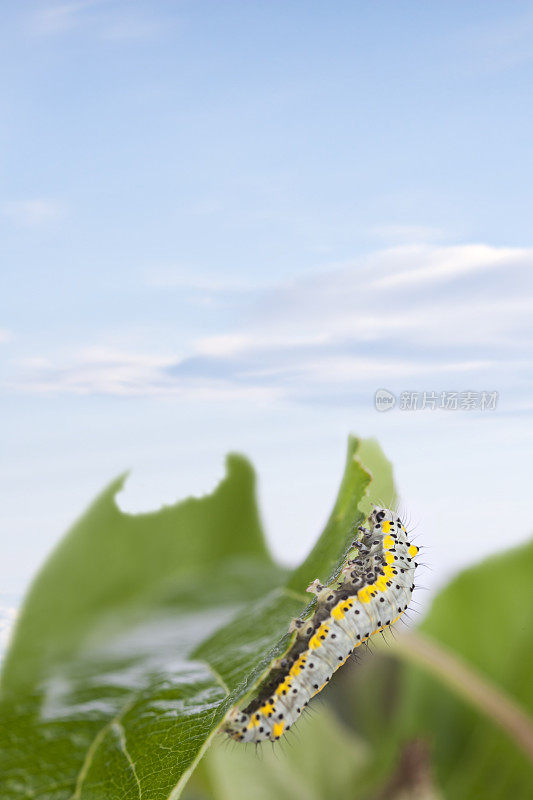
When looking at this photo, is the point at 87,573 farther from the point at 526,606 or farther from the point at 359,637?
the point at 526,606

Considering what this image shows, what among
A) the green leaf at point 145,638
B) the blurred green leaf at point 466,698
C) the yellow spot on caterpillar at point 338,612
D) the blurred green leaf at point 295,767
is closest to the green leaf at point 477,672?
the blurred green leaf at point 466,698

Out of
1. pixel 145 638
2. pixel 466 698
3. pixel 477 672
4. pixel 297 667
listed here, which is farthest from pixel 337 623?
pixel 477 672

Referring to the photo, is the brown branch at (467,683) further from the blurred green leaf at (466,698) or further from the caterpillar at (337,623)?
the caterpillar at (337,623)

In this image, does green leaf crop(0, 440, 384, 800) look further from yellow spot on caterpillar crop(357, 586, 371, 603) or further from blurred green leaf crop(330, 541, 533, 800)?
blurred green leaf crop(330, 541, 533, 800)

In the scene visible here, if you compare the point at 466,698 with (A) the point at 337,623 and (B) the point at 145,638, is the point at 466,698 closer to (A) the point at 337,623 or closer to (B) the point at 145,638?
(B) the point at 145,638

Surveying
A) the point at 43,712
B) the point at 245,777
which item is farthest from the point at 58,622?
the point at 245,777

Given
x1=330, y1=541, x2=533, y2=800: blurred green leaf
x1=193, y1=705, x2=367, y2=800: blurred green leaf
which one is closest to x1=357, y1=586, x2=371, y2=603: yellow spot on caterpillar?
x1=193, y1=705, x2=367, y2=800: blurred green leaf
